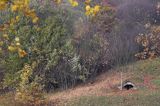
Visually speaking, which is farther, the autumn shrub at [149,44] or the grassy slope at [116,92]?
the autumn shrub at [149,44]

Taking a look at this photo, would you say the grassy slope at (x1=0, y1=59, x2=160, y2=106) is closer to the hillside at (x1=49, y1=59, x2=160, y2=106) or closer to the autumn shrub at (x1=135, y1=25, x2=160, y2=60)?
the hillside at (x1=49, y1=59, x2=160, y2=106)

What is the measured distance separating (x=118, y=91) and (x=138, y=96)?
806 mm

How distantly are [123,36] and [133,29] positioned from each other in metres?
0.70

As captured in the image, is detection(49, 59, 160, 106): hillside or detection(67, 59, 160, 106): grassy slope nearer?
detection(67, 59, 160, 106): grassy slope

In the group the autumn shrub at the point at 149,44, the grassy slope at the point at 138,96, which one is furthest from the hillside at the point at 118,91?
the autumn shrub at the point at 149,44

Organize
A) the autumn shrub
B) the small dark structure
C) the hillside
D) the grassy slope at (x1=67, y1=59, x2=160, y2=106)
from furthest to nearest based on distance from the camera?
the autumn shrub < the small dark structure < the hillside < the grassy slope at (x1=67, y1=59, x2=160, y2=106)

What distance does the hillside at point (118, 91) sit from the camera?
10.1 meters

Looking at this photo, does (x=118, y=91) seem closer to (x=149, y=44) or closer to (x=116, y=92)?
(x=116, y=92)

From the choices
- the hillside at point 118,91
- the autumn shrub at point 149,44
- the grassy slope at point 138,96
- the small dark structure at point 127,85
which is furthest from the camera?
the autumn shrub at point 149,44

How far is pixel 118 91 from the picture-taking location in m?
11.1

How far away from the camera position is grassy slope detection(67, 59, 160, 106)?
9969 mm

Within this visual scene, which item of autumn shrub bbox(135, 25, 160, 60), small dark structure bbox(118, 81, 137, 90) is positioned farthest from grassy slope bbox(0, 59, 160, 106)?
autumn shrub bbox(135, 25, 160, 60)

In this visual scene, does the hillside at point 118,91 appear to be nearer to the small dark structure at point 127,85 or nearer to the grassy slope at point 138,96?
the grassy slope at point 138,96

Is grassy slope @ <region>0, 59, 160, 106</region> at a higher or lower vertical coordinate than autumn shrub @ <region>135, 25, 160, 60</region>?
lower
